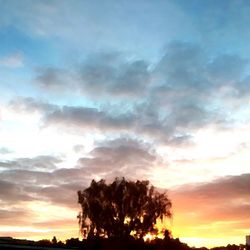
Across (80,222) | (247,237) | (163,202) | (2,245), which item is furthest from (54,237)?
(2,245)

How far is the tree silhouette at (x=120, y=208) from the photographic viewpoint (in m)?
74.1

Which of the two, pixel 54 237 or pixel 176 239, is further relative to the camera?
pixel 54 237

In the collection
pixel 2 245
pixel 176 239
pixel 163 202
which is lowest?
pixel 2 245

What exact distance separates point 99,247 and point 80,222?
20.2 feet

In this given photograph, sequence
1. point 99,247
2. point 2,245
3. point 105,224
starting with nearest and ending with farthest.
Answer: point 2,245, point 99,247, point 105,224

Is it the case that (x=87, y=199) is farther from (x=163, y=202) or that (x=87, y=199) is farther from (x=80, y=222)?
(x=163, y=202)

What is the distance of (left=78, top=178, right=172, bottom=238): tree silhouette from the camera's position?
74125mm

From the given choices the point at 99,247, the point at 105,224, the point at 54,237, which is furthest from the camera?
the point at 54,237

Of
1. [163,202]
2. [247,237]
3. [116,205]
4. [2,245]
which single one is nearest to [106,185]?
[116,205]

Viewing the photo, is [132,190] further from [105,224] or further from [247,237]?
[247,237]

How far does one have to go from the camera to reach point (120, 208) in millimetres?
75812

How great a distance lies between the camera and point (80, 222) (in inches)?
2918

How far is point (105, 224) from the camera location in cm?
7406

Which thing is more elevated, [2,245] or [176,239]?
[176,239]
